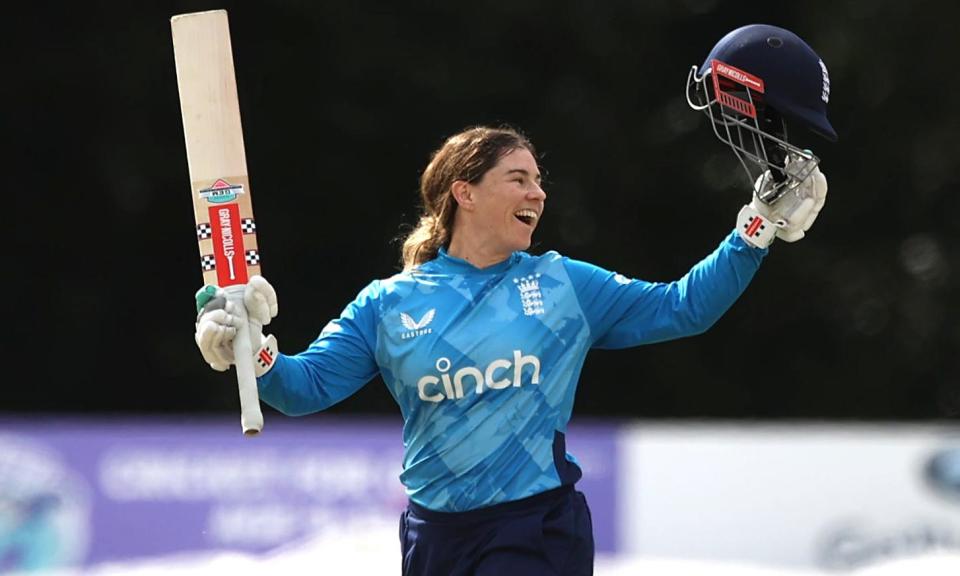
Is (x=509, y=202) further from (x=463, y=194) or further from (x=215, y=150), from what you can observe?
(x=215, y=150)

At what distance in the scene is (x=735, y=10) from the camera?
11523 millimetres

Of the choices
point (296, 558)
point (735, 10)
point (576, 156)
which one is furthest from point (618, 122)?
point (296, 558)

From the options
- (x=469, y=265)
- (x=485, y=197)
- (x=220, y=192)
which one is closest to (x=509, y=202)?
(x=485, y=197)

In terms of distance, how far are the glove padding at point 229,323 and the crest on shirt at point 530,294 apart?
560 mm

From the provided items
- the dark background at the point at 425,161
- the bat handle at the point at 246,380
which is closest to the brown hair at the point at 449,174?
the bat handle at the point at 246,380

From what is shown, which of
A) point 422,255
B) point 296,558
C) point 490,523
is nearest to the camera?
point 490,523

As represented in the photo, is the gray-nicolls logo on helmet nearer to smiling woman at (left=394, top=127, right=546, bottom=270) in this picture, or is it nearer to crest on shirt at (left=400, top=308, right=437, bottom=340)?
smiling woman at (left=394, top=127, right=546, bottom=270)

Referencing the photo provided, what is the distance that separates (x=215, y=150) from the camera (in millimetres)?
3818

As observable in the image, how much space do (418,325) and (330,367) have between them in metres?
0.23

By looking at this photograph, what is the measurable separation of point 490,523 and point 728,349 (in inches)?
324

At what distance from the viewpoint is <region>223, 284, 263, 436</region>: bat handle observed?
11.7 ft

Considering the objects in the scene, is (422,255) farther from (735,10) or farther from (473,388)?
(735,10)

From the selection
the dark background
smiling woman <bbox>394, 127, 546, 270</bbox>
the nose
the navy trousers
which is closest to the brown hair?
smiling woman <bbox>394, 127, 546, 270</bbox>

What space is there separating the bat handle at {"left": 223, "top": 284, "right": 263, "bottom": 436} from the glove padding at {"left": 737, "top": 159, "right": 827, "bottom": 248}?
112 cm
